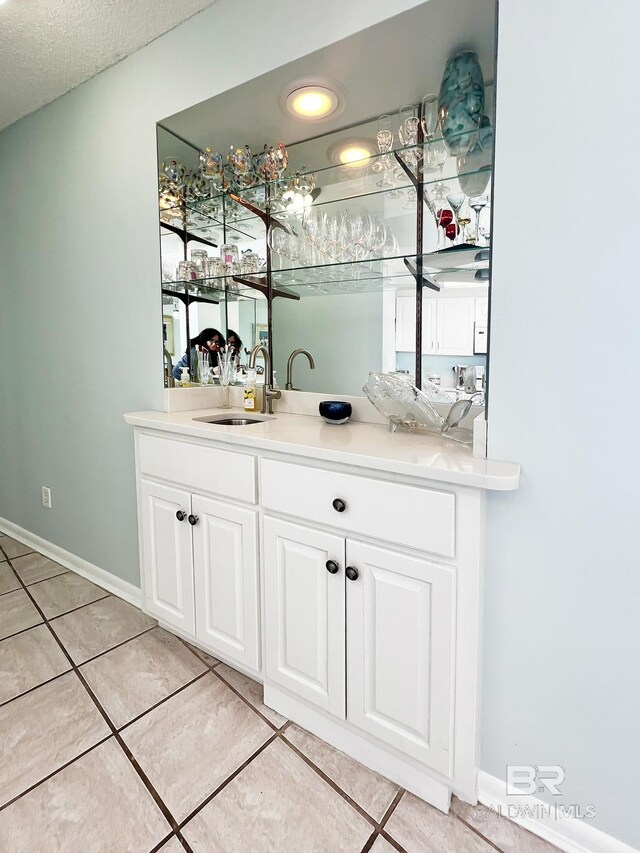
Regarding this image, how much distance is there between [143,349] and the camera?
206 centimetres

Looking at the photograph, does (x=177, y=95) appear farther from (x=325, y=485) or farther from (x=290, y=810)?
(x=290, y=810)

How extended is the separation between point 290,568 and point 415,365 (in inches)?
33.0

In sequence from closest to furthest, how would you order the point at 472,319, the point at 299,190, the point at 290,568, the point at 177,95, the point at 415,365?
the point at 290,568 < the point at 472,319 < the point at 415,365 < the point at 177,95 < the point at 299,190

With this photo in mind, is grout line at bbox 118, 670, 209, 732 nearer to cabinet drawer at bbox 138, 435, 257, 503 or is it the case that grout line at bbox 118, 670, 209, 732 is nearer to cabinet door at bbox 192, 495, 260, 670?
cabinet door at bbox 192, 495, 260, 670

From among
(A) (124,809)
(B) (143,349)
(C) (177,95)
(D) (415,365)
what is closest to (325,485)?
(D) (415,365)

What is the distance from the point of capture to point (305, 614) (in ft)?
4.50

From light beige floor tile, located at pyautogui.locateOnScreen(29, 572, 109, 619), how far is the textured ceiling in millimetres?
2459

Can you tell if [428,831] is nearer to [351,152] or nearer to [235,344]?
[235,344]

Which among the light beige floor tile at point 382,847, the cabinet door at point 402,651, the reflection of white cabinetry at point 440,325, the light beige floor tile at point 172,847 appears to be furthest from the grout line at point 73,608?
the reflection of white cabinetry at point 440,325

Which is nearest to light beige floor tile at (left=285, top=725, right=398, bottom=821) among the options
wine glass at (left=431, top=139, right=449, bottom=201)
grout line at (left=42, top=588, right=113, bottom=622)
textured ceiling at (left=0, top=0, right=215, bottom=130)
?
grout line at (left=42, top=588, right=113, bottom=622)

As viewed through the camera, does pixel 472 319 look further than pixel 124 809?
Yes

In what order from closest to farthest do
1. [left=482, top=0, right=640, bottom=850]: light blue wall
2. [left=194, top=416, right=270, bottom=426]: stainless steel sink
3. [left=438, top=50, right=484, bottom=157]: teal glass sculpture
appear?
[left=482, top=0, right=640, bottom=850]: light blue wall < [left=438, top=50, right=484, bottom=157]: teal glass sculpture < [left=194, top=416, right=270, bottom=426]: stainless steel sink

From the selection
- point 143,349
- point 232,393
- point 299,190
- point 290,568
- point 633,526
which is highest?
point 299,190

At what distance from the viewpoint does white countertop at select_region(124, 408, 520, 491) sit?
3.48ft
